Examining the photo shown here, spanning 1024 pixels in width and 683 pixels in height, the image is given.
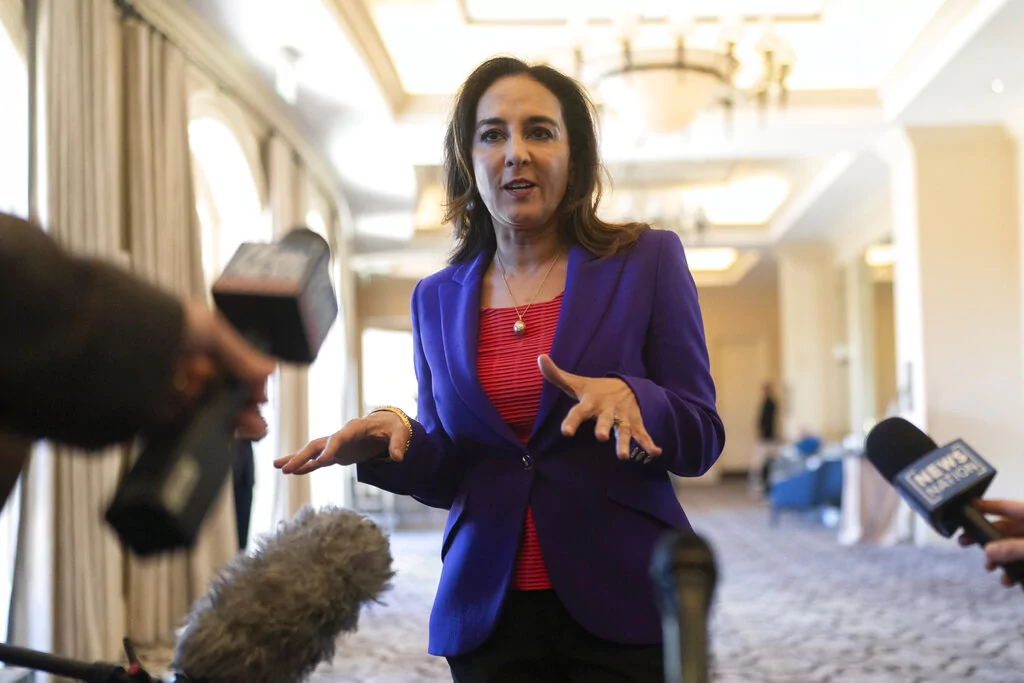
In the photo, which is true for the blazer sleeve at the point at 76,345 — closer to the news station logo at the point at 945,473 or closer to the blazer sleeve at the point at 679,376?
the blazer sleeve at the point at 679,376

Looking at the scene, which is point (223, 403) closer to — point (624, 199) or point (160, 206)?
point (160, 206)

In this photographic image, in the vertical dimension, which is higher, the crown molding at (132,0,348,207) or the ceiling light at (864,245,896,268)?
the crown molding at (132,0,348,207)

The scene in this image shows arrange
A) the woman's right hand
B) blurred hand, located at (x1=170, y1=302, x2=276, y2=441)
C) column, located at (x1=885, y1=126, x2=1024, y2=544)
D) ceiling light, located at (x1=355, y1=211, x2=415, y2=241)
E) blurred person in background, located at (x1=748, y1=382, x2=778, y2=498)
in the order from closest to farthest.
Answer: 1. blurred hand, located at (x1=170, y1=302, x2=276, y2=441)
2. the woman's right hand
3. column, located at (x1=885, y1=126, x2=1024, y2=544)
4. ceiling light, located at (x1=355, y1=211, x2=415, y2=241)
5. blurred person in background, located at (x1=748, y1=382, x2=778, y2=498)

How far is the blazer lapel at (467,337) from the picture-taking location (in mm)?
1519

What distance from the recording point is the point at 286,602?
3.24 feet

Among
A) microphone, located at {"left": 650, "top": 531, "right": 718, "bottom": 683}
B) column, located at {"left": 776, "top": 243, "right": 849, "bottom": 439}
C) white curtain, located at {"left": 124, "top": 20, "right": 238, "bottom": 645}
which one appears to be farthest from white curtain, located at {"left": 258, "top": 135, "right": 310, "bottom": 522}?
column, located at {"left": 776, "top": 243, "right": 849, "bottom": 439}

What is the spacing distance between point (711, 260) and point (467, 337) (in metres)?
17.3

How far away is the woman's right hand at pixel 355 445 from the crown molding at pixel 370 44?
5.43 m

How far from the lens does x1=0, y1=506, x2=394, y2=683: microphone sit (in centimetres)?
94

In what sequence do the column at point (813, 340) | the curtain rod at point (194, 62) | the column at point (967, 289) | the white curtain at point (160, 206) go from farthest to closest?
the column at point (813, 340), the column at point (967, 289), the curtain rod at point (194, 62), the white curtain at point (160, 206)

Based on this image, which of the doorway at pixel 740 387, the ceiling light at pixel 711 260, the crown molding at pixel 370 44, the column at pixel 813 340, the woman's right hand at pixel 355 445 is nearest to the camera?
the woman's right hand at pixel 355 445

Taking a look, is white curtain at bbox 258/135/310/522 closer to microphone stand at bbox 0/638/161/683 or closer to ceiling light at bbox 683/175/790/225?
ceiling light at bbox 683/175/790/225

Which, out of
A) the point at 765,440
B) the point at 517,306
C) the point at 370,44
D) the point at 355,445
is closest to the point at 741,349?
the point at 765,440

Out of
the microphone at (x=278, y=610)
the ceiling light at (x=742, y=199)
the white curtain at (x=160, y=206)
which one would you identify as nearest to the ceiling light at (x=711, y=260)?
the ceiling light at (x=742, y=199)
